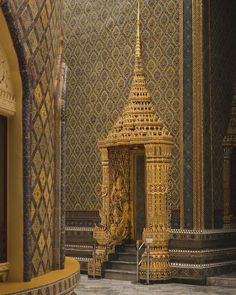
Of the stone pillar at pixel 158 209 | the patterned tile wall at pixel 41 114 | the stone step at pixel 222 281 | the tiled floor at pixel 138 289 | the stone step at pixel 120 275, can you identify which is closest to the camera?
the patterned tile wall at pixel 41 114

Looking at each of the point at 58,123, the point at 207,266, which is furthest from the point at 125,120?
the point at 58,123

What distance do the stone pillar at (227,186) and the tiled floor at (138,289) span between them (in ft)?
5.01

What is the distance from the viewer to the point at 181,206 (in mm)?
10727

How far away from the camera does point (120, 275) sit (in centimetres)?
1082

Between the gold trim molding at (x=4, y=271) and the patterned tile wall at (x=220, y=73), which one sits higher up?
the patterned tile wall at (x=220, y=73)

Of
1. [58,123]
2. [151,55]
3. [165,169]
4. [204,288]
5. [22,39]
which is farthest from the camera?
[151,55]

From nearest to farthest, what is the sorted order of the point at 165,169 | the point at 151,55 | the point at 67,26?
the point at 165,169 → the point at 151,55 → the point at 67,26

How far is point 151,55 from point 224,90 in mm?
1416

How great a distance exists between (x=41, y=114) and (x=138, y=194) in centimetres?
688

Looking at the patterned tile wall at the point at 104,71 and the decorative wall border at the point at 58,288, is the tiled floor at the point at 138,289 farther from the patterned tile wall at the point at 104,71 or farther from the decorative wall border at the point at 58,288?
the decorative wall border at the point at 58,288

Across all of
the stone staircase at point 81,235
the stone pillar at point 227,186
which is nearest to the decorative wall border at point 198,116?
the stone pillar at point 227,186

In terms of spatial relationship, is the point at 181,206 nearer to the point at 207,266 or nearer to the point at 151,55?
the point at 207,266

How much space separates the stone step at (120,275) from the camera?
10.7 meters

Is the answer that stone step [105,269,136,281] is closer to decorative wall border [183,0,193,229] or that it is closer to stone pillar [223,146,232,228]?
decorative wall border [183,0,193,229]
